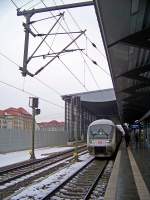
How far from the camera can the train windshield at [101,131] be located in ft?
88.7

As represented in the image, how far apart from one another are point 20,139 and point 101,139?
1217 centimetres

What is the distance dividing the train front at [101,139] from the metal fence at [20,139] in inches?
332

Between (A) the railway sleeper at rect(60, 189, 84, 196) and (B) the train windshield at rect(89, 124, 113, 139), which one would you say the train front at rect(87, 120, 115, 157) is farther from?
(A) the railway sleeper at rect(60, 189, 84, 196)

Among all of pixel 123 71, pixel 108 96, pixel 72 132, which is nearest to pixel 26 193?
pixel 123 71

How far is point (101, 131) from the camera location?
27453 mm

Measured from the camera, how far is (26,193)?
1150 cm

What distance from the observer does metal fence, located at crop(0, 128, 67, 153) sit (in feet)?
108

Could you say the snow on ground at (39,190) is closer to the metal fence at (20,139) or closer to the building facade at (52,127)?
the metal fence at (20,139)

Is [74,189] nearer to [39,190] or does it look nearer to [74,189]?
[74,189]

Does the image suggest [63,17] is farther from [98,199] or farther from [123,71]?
[98,199]

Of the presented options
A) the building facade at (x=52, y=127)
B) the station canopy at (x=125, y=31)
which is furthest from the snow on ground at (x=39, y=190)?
the building facade at (x=52, y=127)

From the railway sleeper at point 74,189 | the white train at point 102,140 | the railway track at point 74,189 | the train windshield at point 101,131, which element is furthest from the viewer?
the train windshield at point 101,131

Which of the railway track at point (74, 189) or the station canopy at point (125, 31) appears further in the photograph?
the railway track at point (74, 189)

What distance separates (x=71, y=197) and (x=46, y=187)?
182cm
